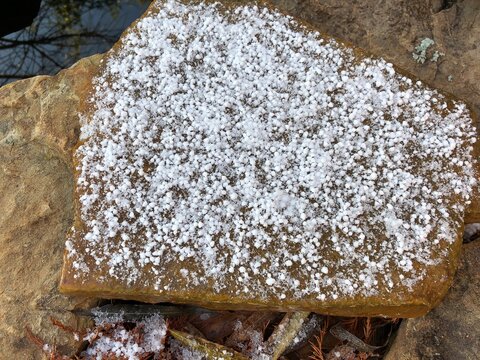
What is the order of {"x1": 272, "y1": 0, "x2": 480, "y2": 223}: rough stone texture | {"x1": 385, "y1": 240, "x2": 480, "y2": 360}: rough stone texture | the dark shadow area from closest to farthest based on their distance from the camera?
{"x1": 385, "y1": 240, "x2": 480, "y2": 360}: rough stone texture < {"x1": 272, "y1": 0, "x2": 480, "y2": 223}: rough stone texture < the dark shadow area

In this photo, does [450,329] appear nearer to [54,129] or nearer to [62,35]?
[54,129]

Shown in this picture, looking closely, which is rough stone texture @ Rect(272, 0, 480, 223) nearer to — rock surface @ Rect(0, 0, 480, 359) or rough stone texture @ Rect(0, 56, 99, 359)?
rock surface @ Rect(0, 0, 480, 359)

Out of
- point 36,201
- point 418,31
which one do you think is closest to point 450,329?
point 418,31

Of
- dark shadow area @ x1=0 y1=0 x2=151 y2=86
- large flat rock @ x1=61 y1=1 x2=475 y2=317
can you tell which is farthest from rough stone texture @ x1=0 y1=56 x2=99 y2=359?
dark shadow area @ x1=0 y1=0 x2=151 y2=86

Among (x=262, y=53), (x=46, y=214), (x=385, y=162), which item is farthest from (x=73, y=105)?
(x=385, y=162)

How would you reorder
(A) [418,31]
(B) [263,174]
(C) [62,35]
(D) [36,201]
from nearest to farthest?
(B) [263,174], (D) [36,201], (A) [418,31], (C) [62,35]

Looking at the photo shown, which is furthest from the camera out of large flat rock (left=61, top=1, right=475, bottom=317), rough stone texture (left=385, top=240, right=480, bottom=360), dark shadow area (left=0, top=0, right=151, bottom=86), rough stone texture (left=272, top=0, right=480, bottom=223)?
dark shadow area (left=0, top=0, right=151, bottom=86)
